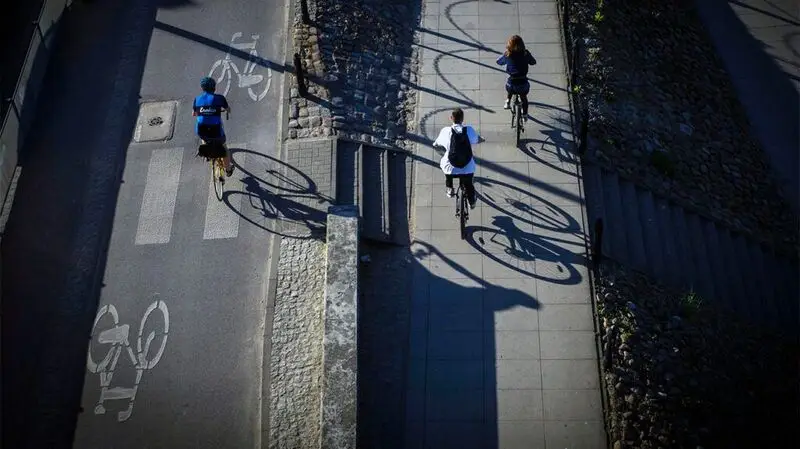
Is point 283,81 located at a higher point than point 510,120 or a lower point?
higher

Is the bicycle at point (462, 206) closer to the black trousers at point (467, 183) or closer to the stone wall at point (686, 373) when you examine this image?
the black trousers at point (467, 183)

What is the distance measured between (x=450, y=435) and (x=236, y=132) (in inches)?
288

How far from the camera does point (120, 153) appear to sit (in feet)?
50.6

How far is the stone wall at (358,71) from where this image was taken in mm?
15345

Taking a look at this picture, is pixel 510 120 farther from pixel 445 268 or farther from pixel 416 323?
pixel 416 323

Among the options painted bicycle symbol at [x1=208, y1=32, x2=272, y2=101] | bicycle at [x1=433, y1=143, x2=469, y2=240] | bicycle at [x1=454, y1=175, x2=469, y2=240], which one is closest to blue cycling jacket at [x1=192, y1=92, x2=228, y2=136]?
painted bicycle symbol at [x1=208, y1=32, x2=272, y2=101]

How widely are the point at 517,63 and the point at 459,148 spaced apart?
8.05ft

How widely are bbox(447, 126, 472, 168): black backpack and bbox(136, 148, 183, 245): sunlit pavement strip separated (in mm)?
4999

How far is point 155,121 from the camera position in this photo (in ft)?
52.3

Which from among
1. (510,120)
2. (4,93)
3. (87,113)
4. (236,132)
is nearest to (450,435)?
(510,120)

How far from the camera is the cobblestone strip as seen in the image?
37.6 feet

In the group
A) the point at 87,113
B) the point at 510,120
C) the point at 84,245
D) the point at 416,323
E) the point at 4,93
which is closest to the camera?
the point at 416,323

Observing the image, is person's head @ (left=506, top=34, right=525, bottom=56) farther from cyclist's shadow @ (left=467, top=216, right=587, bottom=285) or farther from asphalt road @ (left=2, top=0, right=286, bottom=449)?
asphalt road @ (left=2, top=0, right=286, bottom=449)

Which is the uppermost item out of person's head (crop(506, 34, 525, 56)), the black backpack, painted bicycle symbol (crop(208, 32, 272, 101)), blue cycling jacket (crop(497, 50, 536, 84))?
painted bicycle symbol (crop(208, 32, 272, 101))
